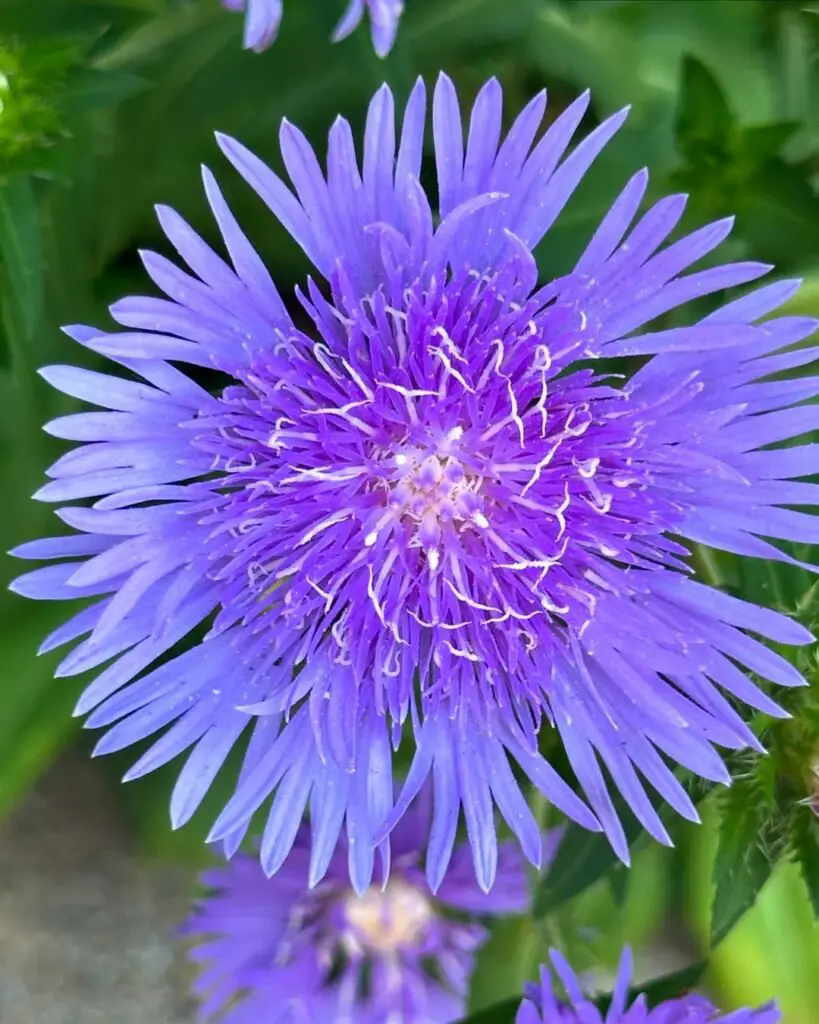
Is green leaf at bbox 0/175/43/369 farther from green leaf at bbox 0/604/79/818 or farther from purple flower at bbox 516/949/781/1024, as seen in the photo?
purple flower at bbox 516/949/781/1024

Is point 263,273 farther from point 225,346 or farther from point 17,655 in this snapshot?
point 17,655

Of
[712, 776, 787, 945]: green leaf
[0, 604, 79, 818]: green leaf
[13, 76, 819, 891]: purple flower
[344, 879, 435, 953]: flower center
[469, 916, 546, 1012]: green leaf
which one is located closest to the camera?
[13, 76, 819, 891]: purple flower

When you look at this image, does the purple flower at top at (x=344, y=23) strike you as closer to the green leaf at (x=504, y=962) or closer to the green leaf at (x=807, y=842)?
the green leaf at (x=807, y=842)

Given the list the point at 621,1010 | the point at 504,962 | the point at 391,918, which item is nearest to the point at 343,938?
the point at 391,918

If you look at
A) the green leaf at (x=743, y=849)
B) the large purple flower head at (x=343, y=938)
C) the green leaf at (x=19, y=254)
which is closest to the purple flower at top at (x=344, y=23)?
the green leaf at (x=19, y=254)

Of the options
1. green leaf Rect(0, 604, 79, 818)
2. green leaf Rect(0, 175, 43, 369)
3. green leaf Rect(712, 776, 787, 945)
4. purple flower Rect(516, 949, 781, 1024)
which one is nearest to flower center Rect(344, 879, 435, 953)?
green leaf Rect(0, 604, 79, 818)

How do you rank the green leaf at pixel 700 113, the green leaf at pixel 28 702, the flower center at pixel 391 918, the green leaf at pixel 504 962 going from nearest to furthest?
1. the green leaf at pixel 700 113
2. the green leaf at pixel 28 702
3. the green leaf at pixel 504 962
4. the flower center at pixel 391 918
